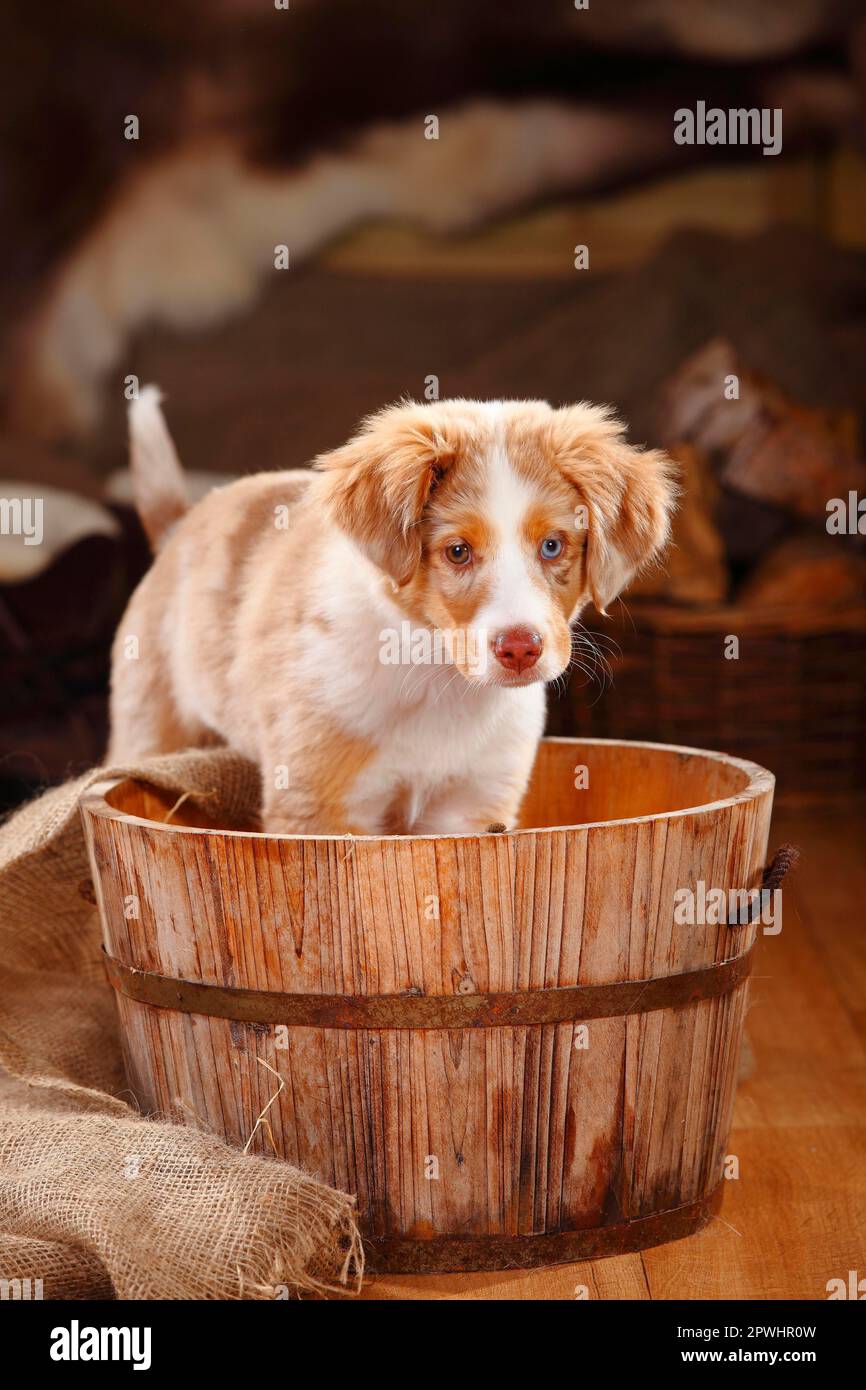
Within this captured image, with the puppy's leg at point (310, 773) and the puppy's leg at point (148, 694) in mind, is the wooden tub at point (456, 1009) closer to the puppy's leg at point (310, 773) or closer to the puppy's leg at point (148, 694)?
the puppy's leg at point (310, 773)

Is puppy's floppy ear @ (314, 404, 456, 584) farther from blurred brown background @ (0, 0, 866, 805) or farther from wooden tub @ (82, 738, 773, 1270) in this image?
blurred brown background @ (0, 0, 866, 805)

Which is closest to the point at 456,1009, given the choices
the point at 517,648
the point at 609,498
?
the point at 517,648

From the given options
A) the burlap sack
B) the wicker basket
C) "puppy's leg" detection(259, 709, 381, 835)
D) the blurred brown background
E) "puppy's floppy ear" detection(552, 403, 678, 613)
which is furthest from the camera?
the blurred brown background

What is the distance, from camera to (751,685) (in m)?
4.18

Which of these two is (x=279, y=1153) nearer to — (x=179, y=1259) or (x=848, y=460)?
(x=179, y=1259)

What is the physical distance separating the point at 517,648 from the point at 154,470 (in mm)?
1140

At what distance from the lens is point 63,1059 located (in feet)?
7.36

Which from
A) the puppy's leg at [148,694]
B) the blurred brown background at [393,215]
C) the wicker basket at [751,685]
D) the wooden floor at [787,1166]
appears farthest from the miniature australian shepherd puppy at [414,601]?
the blurred brown background at [393,215]

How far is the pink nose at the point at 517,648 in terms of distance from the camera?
71.2 inches

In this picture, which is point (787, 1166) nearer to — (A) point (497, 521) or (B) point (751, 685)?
(A) point (497, 521)

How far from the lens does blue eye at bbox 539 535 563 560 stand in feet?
6.28

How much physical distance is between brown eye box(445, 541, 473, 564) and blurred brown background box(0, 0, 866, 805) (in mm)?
3073

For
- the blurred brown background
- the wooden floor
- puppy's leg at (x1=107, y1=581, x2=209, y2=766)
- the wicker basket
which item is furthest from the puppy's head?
the blurred brown background

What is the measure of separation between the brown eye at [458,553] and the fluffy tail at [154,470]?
94 cm
